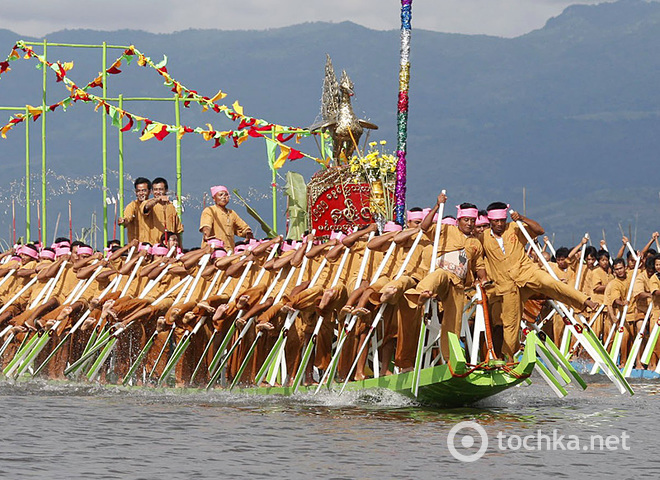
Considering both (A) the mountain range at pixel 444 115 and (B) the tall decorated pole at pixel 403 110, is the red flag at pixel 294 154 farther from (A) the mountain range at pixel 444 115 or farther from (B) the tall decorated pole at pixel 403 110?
(A) the mountain range at pixel 444 115

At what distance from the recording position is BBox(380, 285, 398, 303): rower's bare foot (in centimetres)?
1429

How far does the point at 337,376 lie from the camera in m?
15.7

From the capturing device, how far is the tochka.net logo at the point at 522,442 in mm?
12250

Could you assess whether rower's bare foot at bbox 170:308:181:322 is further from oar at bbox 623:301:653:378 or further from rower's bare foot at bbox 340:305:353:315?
oar at bbox 623:301:653:378

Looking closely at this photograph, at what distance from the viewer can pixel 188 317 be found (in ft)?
54.5

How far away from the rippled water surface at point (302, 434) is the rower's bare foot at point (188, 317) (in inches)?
34.1

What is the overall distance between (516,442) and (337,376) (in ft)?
11.3

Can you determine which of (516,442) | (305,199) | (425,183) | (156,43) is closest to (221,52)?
(156,43)

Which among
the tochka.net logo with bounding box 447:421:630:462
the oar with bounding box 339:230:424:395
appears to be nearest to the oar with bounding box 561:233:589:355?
the oar with bounding box 339:230:424:395

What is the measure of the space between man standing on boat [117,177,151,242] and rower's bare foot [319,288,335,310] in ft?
17.4

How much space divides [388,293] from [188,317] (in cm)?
323

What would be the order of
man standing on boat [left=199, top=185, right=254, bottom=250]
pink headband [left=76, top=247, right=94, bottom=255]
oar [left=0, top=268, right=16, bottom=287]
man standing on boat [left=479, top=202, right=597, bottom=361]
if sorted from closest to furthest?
man standing on boat [left=479, top=202, right=597, bottom=361] < man standing on boat [left=199, top=185, right=254, bottom=250] < pink headband [left=76, top=247, right=94, bottom=255] < oar [left=0, top=268, right=16, bottom=287]

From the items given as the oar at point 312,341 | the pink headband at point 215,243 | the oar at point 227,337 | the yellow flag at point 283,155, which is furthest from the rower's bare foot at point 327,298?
the yellow flag at point 283,155

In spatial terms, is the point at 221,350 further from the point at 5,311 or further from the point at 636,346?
the point at 636,346
